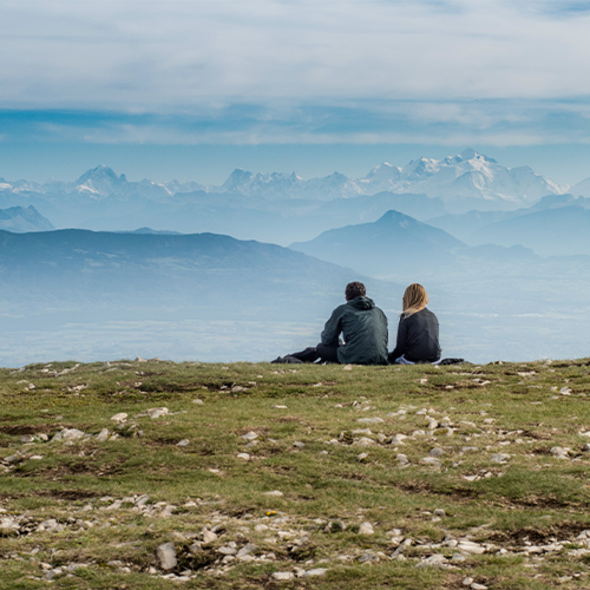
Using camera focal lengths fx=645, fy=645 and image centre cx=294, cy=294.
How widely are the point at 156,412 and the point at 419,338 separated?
42.1 feet

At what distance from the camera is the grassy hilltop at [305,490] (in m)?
7.68

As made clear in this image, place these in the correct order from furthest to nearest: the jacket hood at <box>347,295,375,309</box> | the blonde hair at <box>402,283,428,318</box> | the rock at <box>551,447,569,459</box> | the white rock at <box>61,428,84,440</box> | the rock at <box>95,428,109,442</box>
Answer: the blonde hair at <box>402,283,428,318</box> < the jacket hood at <box>347,295,375,309</box> < the white rock at <box>61,428,84,440</box> < the rock at <box>95,428,109,442</box> < the rock at <box>551,447,569,459</box>

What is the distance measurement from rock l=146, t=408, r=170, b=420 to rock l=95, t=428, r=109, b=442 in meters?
1.61

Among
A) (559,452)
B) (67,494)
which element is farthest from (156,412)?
(559,452)

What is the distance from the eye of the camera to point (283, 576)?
7.49 metres

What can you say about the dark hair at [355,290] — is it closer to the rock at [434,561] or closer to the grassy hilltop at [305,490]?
the grassy hilltop at [305,490]

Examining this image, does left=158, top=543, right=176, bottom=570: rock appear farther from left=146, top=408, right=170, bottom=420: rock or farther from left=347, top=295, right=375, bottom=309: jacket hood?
left=347, top=295, right=375, bottom=309: jacket hood

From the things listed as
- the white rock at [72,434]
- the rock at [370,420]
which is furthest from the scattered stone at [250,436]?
the white rock at [72,434]

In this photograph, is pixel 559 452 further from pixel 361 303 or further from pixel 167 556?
pixel 361 303

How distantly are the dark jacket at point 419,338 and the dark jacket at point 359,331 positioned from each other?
2.47ft

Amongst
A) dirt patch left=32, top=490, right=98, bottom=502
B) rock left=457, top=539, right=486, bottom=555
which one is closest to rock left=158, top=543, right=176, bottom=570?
dirt patch left=32, top=490, right=98, bottom=502

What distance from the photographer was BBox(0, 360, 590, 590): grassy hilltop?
7.68 m

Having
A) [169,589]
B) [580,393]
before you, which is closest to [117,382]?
[580,393]

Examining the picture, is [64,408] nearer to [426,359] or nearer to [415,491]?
[415,491]
